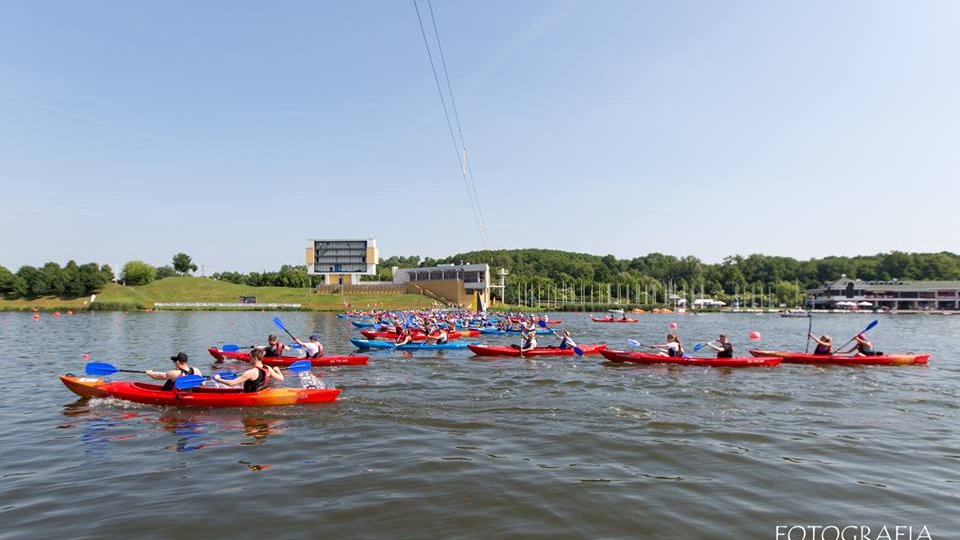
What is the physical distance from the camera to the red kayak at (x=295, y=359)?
22.4 meters

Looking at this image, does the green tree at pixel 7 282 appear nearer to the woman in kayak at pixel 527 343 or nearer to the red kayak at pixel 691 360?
the woman in kayak at pixel 527 343

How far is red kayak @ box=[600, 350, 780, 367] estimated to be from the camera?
23.2 meters

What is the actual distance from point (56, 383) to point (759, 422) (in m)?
20.5

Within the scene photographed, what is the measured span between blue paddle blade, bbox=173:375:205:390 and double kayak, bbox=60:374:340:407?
0.10 metres

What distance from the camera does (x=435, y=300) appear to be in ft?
357

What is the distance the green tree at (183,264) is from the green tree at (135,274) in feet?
83.3

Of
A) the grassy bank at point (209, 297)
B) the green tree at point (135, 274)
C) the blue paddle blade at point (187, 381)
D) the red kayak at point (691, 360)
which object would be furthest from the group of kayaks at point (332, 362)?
the green tree at point (135, 274)

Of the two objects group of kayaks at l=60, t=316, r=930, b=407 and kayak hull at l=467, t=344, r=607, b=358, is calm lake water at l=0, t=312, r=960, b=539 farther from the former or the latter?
kayak hull at l=467, t=344, r=607, b=358

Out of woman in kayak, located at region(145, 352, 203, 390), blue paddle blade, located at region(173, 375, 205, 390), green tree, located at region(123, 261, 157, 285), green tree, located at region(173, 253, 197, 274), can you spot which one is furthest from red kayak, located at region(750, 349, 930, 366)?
green tree, located at region(173, 253, 197, 274)

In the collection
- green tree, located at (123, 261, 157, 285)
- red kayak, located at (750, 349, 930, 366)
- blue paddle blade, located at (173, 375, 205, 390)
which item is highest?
green tree, located at (123, 261, 157, 285)

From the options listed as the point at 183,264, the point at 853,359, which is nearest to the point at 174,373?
the point at 853,359

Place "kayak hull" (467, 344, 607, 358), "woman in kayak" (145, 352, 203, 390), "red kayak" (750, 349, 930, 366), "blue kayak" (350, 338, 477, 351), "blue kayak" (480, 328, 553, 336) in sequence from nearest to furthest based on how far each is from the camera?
"woman in kayak" (145, 352, 203, 390), "red kayak" (750, 349, 930, 366), "kayak hull" (467, 344, 607, 358), "blue kayak" (350, 338, 477, 351), "blue kayak" (480, 328, 553, 336)

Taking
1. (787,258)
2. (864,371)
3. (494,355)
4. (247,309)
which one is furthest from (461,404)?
(787,258)

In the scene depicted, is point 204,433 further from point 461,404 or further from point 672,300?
point 672,300
